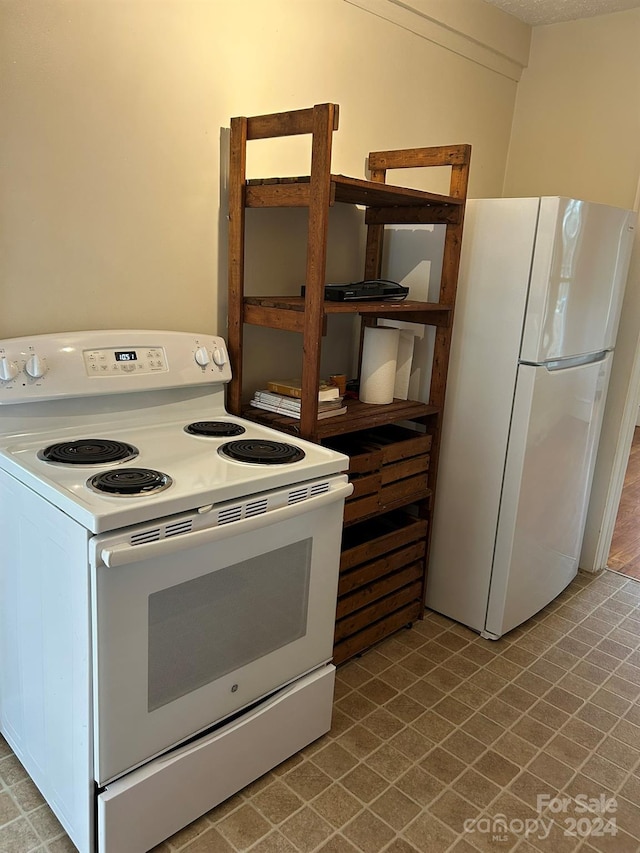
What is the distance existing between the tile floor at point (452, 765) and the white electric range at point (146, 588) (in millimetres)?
78

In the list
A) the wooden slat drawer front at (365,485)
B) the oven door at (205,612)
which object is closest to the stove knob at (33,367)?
the oven door at (205,612)

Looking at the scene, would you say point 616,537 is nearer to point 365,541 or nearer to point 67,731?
point 365,541

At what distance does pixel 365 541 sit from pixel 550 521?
2.57 feet

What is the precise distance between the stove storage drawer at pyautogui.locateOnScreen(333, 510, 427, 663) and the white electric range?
34 cm

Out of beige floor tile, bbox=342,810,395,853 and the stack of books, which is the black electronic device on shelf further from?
beige floor tile, bbox=342,810,395,853

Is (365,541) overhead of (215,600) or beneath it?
beneath

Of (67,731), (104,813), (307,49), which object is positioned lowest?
(104,813)

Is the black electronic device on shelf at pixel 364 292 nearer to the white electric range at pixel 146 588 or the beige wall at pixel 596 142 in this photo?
the white electric range at pixel 146 588

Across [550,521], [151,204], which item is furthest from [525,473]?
[151,204]

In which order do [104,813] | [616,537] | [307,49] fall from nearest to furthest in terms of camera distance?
[104,813] < [307,49] < [616,537]

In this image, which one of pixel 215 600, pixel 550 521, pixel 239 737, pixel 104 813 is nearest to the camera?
pixel 104 813

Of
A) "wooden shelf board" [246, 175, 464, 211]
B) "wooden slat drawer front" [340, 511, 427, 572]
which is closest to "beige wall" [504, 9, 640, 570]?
"wooden shelf board" [246, 175, 464, 211]

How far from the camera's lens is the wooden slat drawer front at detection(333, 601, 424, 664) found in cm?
221

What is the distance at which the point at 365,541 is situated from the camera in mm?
2271
